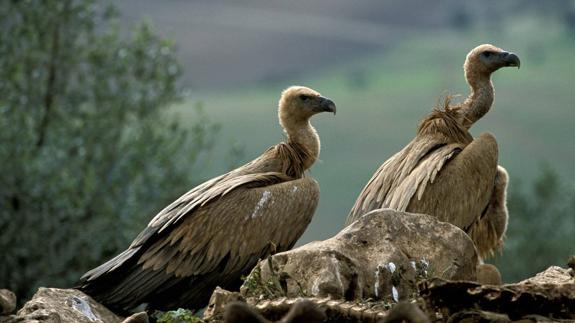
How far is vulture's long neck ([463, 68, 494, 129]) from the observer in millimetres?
12188

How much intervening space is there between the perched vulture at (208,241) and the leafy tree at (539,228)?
25413 millimetres

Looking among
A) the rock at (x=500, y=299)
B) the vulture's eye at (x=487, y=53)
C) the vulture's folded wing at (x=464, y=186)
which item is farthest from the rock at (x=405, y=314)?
the vulture's eye at (x=487, y=53)

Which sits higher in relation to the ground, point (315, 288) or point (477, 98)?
point (477, 98)

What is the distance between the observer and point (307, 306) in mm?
4461

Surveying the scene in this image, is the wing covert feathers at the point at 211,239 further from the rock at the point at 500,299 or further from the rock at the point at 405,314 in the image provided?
the rock at the point at 405,314

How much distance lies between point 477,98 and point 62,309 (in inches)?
229

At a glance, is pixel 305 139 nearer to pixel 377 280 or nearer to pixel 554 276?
pixel 554 276

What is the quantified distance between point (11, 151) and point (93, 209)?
168 cm

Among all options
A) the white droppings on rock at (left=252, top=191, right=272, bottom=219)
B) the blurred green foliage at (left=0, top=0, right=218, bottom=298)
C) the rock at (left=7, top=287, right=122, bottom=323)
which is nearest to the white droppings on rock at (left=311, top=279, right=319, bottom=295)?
the rock at (left=7, top=287, right=122, bottom=323)

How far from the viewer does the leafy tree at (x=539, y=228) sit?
3641 centimetres

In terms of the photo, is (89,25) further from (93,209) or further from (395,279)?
(395,279)

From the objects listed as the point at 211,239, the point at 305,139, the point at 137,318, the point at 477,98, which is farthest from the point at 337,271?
the point at 477,98

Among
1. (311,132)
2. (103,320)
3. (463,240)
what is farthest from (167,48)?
(463,240)

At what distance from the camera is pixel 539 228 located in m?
37.9
